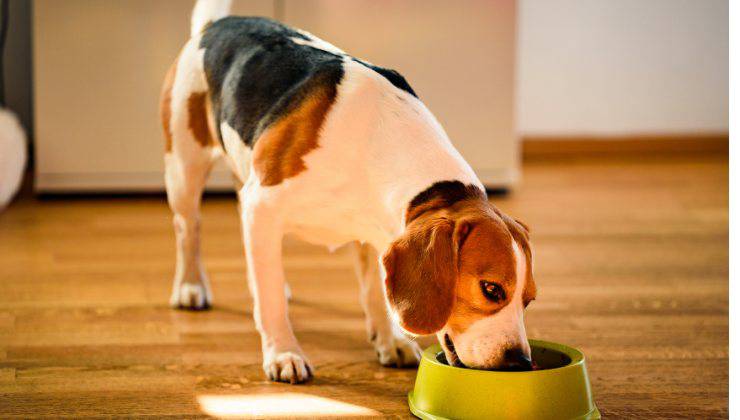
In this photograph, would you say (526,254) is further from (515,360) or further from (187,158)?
(187,158)

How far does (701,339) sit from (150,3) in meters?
2.74

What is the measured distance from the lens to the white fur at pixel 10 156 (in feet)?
13.3

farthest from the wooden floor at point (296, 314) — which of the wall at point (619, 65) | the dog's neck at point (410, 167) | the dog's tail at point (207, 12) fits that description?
the wall at point (619, 65)

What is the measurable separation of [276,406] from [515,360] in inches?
19.9

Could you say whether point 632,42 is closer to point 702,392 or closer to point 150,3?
point 150,3

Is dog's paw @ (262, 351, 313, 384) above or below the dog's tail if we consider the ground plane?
below

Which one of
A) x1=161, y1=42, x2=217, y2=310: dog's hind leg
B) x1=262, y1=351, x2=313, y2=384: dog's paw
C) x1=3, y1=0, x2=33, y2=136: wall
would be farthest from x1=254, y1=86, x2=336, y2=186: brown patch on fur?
x1=3, y1=0, x2=33, y2=136: wall

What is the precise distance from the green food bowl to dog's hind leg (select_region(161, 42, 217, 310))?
39.2 inches

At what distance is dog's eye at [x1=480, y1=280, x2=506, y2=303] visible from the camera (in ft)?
5.65

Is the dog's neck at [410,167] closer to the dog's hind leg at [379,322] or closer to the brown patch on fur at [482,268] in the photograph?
the brown patch on fur at [482,268]

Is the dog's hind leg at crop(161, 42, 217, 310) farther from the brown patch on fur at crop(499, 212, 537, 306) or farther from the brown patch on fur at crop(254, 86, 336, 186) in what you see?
the brown patch on fur at crop(499, 212, 537, 306)

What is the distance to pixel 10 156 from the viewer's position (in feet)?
13.4

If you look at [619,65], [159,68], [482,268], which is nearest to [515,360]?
[482,268]

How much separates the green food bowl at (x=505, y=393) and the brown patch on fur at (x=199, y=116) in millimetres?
990
